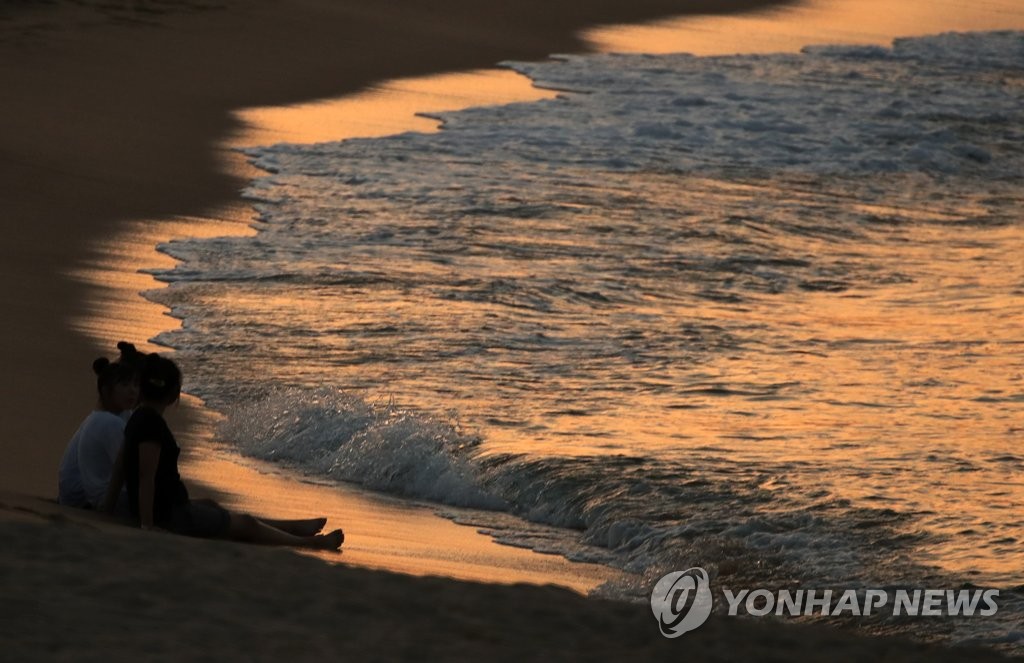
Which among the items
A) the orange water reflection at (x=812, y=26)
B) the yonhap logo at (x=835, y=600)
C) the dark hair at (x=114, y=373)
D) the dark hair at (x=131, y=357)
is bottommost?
the yonhap logo at (x=835, y=600)

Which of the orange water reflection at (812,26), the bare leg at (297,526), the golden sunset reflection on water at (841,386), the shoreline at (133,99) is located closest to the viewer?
the bare leg at (297,526)

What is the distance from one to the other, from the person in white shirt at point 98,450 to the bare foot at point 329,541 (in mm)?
893

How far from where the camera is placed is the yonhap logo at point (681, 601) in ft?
18.8

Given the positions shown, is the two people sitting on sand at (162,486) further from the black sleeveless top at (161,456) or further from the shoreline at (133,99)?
the shoreline at (133,99)

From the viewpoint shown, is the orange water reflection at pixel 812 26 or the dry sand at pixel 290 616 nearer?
the dry sand at pixel 290 616

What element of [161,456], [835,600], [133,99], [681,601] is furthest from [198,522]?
[133,99]

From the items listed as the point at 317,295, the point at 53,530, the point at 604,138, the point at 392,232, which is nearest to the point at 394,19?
the point at 604,138

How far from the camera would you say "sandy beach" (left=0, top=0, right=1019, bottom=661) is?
5.17 m

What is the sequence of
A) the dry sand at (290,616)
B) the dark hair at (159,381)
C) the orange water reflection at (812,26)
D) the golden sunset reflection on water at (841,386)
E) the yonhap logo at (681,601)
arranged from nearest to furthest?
the dry sand at (290,616) < the yonhap logo at (681,601) < the dark hair at (159,381) < the golden sunset reflection on water at (841,386) < the orange water reflection at (812,26)

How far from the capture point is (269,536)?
6.91 meters

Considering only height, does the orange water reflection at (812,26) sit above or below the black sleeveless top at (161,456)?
above

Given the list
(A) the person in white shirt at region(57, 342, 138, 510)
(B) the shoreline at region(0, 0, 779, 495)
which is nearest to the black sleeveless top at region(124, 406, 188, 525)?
(A) the person in white shirt at region(57, 342, 138, 510)

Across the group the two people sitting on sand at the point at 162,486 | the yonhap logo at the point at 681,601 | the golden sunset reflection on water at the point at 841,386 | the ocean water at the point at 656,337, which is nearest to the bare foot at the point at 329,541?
the two people sitting on sand at the point at 162,486

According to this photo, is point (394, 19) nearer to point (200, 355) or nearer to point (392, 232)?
point (392, 232)
